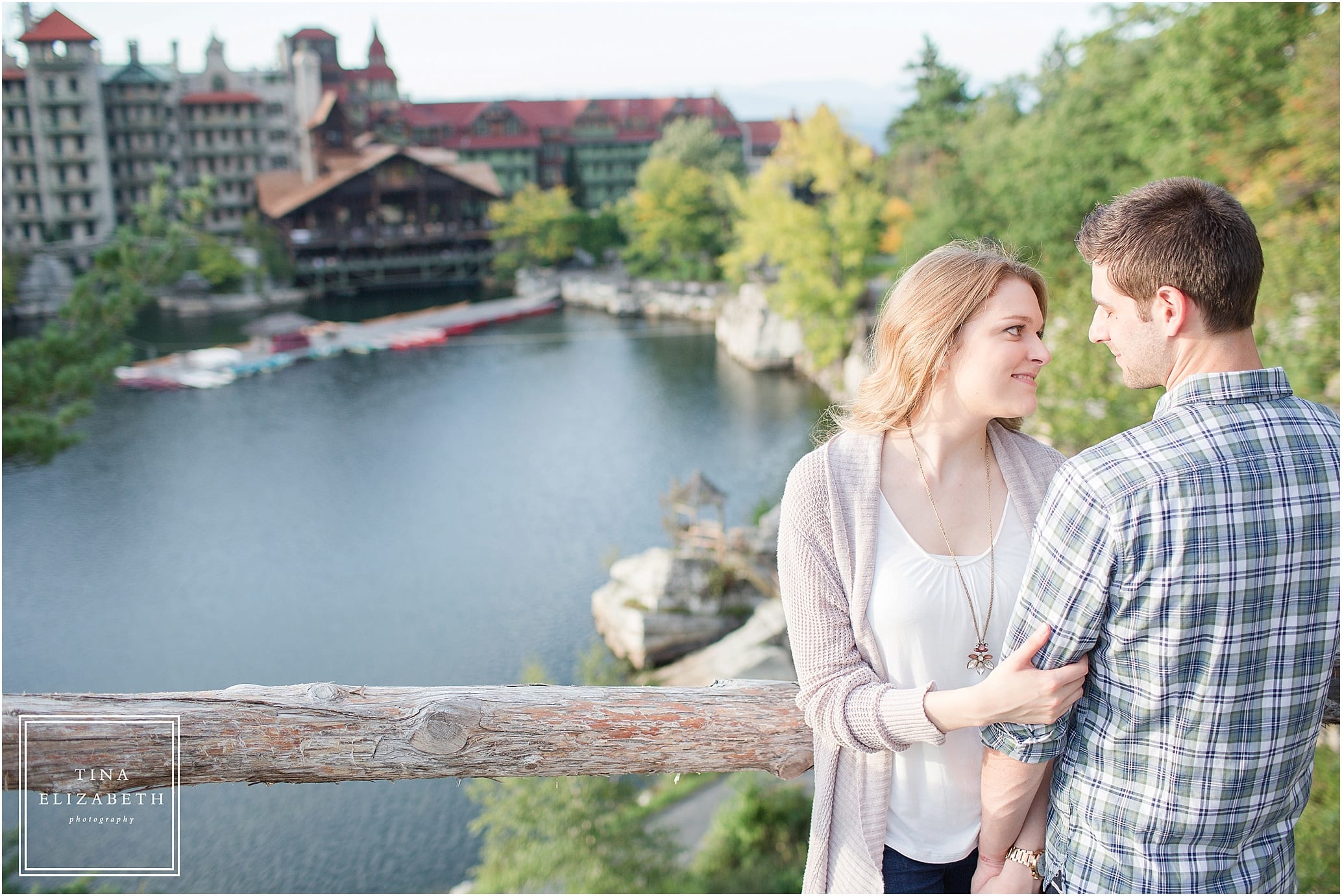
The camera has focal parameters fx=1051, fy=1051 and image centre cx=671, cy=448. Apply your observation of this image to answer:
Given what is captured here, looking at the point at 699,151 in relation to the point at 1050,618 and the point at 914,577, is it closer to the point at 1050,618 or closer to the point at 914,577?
the point at 914,577

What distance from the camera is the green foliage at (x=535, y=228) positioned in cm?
3209

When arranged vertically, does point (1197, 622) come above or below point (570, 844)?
above

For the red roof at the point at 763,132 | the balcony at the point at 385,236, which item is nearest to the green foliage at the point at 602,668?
the balcony at the point at 385,236

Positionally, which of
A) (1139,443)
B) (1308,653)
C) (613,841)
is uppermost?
(1139,443)

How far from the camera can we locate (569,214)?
32281 millimetres

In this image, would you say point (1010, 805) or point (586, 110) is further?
point (586, 110)

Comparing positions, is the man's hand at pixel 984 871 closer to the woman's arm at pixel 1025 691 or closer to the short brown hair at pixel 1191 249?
the woman's arm at pixel 1025 691

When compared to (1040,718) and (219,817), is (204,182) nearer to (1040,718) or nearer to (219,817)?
(219,817)

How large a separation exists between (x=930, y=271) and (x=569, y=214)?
31.7 meters

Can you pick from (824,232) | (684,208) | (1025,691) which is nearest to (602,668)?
(1025,691)

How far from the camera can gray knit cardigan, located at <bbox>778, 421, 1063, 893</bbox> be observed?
1.46 meters

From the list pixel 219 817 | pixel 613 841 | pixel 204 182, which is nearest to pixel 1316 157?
pixel 613 841

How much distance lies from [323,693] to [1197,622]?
1232 mm

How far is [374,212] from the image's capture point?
31.9 meters
